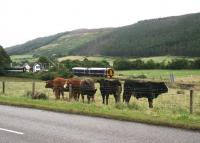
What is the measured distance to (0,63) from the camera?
303ft

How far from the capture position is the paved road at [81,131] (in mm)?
12625

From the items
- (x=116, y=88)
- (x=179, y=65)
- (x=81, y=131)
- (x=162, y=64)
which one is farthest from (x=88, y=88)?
(x=162, y=64)

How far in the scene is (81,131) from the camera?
14.2m

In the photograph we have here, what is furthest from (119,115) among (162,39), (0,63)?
(162,39)

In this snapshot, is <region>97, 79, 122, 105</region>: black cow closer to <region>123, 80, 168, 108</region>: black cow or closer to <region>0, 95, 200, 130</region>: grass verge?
<region>123, 80, 168, 108</region>: black cow

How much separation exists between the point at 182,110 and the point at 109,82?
28.2 ft

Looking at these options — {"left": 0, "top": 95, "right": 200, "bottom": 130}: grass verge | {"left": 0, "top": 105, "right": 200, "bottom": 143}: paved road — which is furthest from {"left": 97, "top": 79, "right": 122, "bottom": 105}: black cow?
{"left": 0, "top": 105, "right": 200, "bottom": 143}: paved road

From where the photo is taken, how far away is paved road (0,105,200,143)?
41.4 ft

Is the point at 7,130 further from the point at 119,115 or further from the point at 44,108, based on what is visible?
the point at 44,108

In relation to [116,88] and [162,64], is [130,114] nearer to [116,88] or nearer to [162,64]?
[116,88]

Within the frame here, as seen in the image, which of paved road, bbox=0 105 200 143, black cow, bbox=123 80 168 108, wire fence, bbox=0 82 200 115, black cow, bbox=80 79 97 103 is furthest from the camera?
black cow, bbox=80 79 97 103

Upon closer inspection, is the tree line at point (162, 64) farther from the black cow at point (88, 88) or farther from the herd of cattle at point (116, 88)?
the black cow at point (88, 88)

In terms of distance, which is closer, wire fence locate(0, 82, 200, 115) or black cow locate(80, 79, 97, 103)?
wire fence locate(0, 82, 200, 115)

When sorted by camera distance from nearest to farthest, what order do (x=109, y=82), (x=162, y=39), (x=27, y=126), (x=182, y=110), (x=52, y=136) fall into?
(x=52, y=136)
(x=27, y=126)
(x=182, y=110)
(x=109, y=82)
(x=162, y=39)
